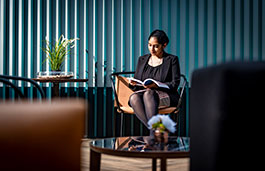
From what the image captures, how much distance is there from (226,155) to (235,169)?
35mm

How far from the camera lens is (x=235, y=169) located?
0.76 meters

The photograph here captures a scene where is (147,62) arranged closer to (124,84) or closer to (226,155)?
(124,84)

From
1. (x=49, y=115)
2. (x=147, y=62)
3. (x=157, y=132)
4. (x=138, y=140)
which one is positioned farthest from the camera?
(x=147, y=62)

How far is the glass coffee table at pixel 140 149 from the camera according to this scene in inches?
63.0

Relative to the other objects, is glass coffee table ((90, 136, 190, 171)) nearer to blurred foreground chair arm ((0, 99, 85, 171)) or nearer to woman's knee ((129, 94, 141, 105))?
blurred foreground chair arm ((0, 99, 85, 171))

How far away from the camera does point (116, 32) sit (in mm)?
4332

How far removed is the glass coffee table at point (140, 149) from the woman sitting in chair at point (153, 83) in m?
0.99

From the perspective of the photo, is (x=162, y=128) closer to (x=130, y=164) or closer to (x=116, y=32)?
(x=130, y=164)

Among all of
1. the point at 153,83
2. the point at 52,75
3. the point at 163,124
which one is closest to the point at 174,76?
the point at 153,83

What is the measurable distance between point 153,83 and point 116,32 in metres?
1.40

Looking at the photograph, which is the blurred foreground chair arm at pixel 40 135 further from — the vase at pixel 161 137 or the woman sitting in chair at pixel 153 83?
the woman sitting in chair at pixel 153 83

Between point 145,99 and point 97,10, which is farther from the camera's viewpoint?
point 97,10

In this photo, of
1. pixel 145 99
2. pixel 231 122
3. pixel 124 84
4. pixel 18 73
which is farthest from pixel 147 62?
pixel 231 122

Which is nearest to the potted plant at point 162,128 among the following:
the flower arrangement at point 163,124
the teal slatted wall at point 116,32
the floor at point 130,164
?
the flower arrangement at point 163,124
